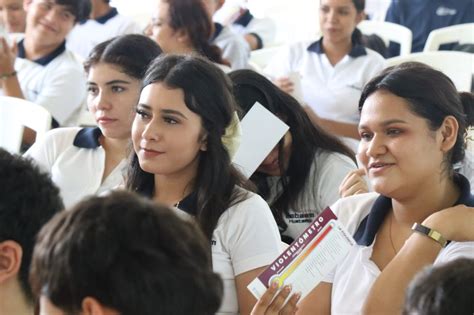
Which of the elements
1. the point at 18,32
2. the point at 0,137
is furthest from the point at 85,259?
the point at 18,32

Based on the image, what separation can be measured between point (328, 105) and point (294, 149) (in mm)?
1437

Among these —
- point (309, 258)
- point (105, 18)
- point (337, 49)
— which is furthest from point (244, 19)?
point (309, 258)

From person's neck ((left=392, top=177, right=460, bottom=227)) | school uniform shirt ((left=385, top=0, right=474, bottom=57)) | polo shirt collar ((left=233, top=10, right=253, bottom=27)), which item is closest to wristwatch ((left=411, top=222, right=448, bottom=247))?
person's neck ((left=392, top=177, right=460, bottom=227))

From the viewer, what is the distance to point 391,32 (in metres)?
4.79

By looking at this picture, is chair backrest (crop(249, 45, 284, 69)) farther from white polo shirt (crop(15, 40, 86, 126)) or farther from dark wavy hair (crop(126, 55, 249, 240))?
dark wavy hair (crop(126, 55, 249, 240))

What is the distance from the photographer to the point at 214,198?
6.29 feet

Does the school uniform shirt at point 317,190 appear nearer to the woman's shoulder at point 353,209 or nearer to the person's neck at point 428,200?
the woman's shoulder at point 353,209

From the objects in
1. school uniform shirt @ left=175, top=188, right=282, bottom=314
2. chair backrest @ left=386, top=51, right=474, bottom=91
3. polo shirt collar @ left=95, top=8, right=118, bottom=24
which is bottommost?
polo shirt collar @ left=95, top=8, right=118, bottom=24

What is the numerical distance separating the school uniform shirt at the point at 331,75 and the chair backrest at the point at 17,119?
1.17 m

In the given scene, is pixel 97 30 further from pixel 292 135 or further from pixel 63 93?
pixel 292 135

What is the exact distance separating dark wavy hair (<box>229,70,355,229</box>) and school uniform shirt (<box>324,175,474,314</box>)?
18.4 inches

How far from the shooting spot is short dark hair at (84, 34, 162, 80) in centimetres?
244

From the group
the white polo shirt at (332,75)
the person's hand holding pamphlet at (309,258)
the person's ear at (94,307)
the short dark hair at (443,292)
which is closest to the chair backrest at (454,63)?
the white polo shirt at (332,75)

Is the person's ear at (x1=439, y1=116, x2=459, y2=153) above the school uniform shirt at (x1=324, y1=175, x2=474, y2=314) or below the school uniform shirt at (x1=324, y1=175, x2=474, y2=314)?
above
